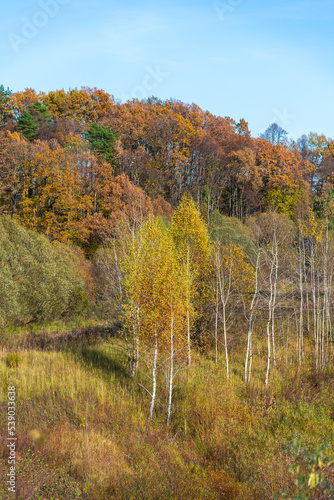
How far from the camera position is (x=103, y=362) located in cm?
1681

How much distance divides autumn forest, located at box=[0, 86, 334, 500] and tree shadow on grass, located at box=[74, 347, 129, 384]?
11cm

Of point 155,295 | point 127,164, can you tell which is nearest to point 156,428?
point 155,295

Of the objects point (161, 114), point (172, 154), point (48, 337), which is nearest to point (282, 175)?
point (172, 154)

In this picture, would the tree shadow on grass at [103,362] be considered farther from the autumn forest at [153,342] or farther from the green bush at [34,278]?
the green bush at [34,278]

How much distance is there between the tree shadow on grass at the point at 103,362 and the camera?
15348mm

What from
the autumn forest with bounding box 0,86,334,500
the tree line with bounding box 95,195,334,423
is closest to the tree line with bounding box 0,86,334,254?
the autumn forest with bounding box 0,86,334,500

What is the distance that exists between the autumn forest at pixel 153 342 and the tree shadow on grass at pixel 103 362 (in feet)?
0.37

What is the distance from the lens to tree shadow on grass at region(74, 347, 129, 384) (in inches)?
604

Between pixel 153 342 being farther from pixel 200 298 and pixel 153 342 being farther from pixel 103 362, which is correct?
pixel 200 298

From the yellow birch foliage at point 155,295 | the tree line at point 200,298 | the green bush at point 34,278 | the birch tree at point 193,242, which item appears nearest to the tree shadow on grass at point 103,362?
the tree line at point 200,298

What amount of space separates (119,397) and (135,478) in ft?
16.0

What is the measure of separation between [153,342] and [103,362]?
4.83 m

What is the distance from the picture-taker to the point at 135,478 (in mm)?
7730

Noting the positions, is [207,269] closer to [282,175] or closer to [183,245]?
[183,245]
